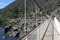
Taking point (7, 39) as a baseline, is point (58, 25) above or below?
above

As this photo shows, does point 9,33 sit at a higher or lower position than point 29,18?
lower

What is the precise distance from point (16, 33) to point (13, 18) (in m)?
10.5

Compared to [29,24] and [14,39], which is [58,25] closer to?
[14,39]

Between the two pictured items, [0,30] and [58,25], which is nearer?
[58,25]

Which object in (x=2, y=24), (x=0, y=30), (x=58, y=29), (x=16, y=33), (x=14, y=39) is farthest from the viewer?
(x=2, y=24)

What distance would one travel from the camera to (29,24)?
135ft

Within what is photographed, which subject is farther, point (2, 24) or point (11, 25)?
point (2, 24)

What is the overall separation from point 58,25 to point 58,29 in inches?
5.0

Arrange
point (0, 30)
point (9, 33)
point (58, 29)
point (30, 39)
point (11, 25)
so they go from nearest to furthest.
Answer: point (30, 39), point (58, 29), point (9, 33), point (11, 25), point (0, 30)

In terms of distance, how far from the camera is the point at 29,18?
139ft

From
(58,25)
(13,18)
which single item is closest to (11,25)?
(13,18)

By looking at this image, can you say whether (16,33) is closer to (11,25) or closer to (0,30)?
(11,25)

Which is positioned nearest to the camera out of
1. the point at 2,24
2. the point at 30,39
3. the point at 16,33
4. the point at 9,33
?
the point at 30,39

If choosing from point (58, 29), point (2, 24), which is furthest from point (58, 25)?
point (2, 24)
